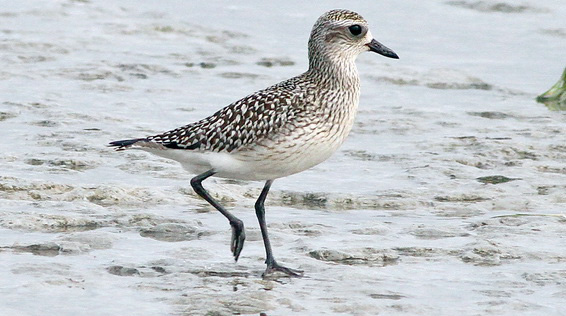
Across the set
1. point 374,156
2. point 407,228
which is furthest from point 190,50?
point 407,228

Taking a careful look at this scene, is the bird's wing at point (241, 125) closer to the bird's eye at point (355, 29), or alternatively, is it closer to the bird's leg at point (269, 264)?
the bird's leg at point (269, 264)

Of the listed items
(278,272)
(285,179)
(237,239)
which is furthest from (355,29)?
(285,179)

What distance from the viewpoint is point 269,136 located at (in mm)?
8258

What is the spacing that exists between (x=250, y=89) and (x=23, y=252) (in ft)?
19.5

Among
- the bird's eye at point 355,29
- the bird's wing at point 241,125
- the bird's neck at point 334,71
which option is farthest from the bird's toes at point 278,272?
the bird's eye at point 355,29

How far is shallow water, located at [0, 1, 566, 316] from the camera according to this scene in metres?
7.72

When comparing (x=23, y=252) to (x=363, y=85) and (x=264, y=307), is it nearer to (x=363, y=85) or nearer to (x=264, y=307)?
(x=264, y=307)

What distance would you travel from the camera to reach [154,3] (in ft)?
57.9

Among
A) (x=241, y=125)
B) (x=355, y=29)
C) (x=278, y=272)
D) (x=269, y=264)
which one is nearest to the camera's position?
(x=278, y=272)

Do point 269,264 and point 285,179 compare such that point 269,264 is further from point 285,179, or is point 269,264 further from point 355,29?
point 285,179

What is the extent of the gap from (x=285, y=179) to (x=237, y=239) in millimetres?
2520

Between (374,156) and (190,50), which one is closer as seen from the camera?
(374,156)

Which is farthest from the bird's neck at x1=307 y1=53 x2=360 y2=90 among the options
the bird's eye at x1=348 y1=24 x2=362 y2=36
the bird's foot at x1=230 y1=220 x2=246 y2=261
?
the bird's foot at x1=230 y1=220 x2=246 y2=261

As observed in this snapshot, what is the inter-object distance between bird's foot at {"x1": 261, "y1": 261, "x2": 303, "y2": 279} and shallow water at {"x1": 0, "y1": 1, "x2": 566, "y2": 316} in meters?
0.08
